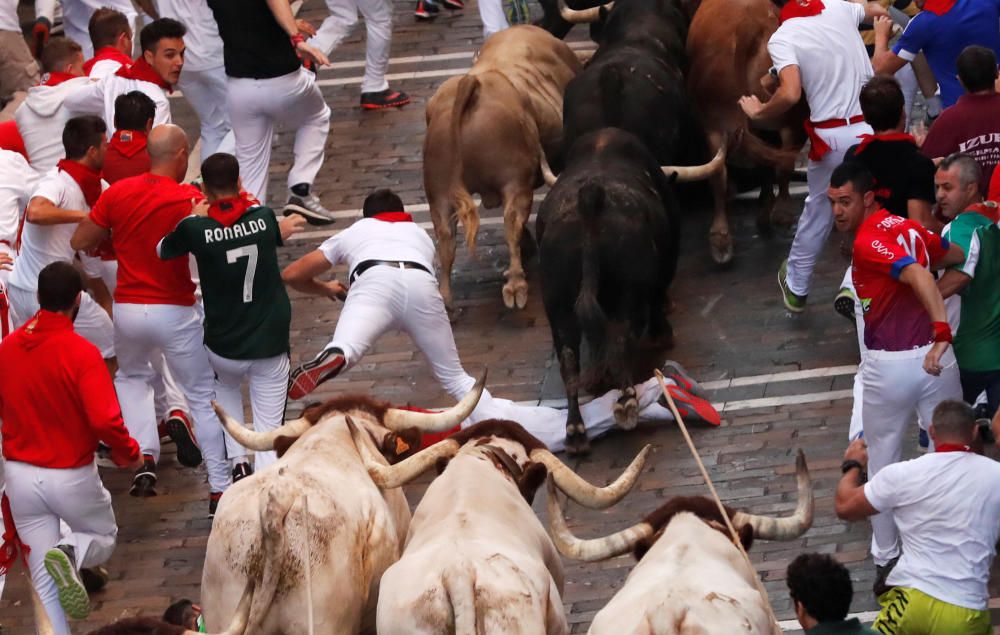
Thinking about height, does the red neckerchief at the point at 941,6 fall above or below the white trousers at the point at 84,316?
above

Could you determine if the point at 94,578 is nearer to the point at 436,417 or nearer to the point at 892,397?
the point at 436,417

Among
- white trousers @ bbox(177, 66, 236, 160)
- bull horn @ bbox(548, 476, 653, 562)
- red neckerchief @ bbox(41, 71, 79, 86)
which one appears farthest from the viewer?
white trousers @ bbox(177, 66, 236, 160)

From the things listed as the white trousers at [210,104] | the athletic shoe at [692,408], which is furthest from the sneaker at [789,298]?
the white trousers at [210,104]

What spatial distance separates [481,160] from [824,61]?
2673mm

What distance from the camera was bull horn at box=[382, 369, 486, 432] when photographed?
9.16 metres

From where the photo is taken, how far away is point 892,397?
9.40 metres

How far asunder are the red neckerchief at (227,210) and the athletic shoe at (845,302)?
414 centimetres

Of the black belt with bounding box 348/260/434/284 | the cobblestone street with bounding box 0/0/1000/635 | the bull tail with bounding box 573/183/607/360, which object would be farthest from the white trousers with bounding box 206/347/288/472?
the bull tail with bounding box 573/183/607/360

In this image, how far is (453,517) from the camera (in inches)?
308

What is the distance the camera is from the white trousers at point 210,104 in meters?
15.0

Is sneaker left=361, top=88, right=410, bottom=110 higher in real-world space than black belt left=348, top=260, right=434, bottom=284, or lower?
lower

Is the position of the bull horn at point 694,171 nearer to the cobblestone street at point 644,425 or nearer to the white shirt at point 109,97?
the cobblestone street at point 644,425

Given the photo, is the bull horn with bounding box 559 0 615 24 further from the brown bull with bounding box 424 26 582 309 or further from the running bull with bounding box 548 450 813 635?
the running bull with bounding box 548 450 813 635

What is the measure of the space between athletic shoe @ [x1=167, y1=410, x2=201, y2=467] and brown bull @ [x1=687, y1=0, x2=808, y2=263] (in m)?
4.49
